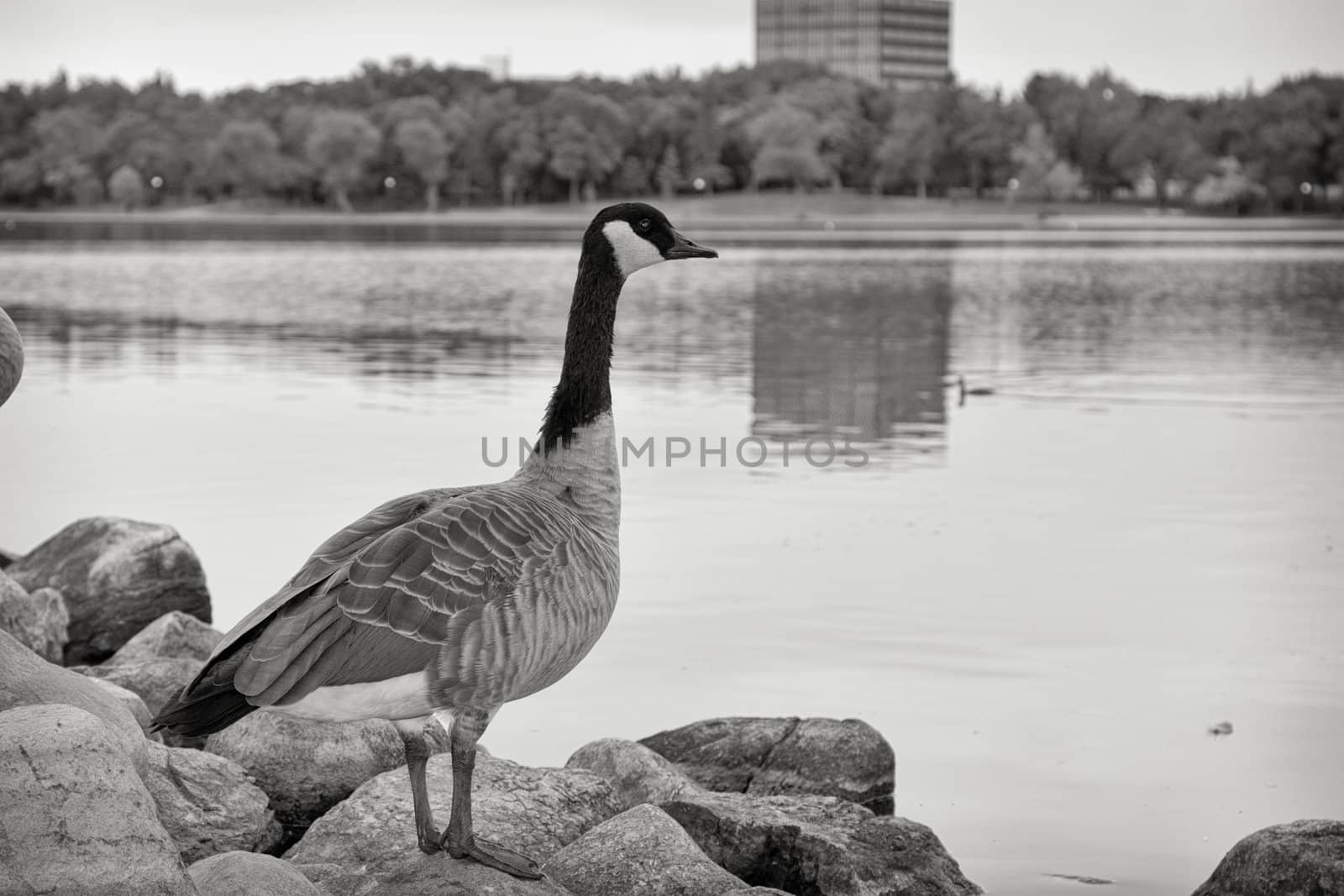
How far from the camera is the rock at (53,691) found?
7062 mm

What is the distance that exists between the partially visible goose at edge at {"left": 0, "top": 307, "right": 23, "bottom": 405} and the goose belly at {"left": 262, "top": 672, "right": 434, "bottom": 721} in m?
2.89

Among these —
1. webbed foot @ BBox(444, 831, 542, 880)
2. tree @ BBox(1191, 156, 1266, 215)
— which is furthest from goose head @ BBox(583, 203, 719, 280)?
tree @ BBox(1191, 156, 1266, 215)

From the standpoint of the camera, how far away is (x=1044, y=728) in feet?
32.9

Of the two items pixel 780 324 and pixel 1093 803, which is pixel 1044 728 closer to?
pixel 1093 803

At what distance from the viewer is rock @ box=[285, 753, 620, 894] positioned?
6383 mm

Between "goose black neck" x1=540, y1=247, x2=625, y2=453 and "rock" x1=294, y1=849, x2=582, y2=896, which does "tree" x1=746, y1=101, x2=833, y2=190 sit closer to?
"goose black neck" x1=540, y1=247, x2=625, y2=453

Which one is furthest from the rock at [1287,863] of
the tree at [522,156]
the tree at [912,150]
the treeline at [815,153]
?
the tree at [522,156]

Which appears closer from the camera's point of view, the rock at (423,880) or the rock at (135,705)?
the rock at (423,880)

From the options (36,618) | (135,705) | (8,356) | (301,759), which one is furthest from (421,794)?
(36,618)

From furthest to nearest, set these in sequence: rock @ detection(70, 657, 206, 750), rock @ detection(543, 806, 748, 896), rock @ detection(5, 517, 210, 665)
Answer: rock @ detection(5, 517, 210, 665) → rock @ detection(70, 657, 206, 750) → rock @ detection(543, 806, 748, 896)

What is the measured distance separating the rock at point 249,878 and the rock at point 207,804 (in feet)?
4.29

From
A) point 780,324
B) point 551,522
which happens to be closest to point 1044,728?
point 551,522

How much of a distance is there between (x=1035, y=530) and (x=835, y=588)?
128 inches

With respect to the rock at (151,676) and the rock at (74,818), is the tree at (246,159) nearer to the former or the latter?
the rock at (151,676)
